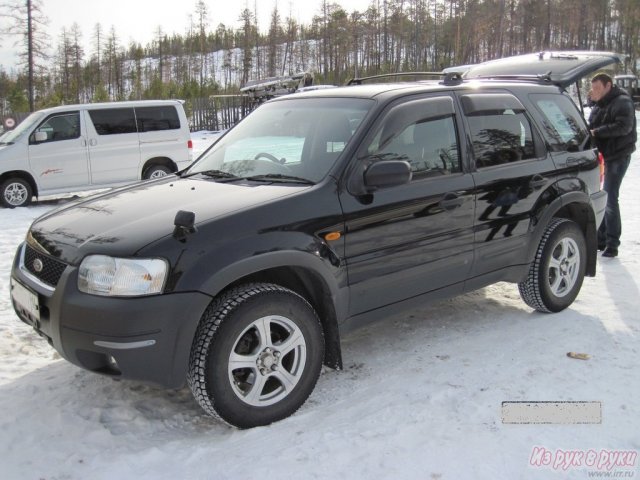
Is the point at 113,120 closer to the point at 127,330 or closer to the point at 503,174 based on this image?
the point at 503,174

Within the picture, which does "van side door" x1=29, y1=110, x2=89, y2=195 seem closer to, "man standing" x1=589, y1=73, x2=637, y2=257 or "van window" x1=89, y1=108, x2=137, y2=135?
"van window" x1=89, y1=108, x2=137, y2=135

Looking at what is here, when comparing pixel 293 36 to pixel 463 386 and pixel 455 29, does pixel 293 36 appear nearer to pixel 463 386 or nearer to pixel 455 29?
pixel 455 29

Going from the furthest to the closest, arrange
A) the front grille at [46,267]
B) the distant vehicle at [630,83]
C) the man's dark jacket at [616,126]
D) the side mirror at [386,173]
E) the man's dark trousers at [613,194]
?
1. the distant vehicle at [630,83]
2. the man's dark trousers at [613,194]
3. the man's dark jacket at [616,126]
4. the side mirror at [386,173]
5. the front grille at [46,267]

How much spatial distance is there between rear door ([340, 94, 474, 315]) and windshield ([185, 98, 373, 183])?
210mm

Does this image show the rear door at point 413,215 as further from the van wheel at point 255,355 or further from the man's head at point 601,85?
the man's head at point 601,85

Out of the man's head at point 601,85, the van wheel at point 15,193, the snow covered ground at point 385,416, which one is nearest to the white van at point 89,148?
the van wheel at point 15,193

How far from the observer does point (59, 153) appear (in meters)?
11.0

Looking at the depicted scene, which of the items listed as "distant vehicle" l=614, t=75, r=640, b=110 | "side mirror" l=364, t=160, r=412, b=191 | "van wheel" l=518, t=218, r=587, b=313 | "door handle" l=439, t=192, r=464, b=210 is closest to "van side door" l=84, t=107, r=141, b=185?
"van wheel" l=518, t=218, r=587, b=313

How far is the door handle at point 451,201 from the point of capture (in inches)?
155

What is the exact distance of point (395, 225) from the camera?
3.68 metres

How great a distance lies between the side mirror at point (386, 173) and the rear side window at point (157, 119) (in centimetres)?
946

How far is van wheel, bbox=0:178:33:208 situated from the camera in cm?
1068

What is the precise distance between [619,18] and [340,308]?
67.0 metres

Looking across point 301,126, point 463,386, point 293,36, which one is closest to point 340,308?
point 463,386
